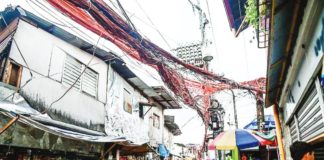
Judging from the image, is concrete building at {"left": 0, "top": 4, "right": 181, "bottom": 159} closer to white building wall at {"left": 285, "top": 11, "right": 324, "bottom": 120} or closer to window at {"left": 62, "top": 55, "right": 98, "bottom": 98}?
window at {"left": 62, "top": 55, "right": 98, "bottom": 98}

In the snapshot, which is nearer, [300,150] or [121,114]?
[300,150]

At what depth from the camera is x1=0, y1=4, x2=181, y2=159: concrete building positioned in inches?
280

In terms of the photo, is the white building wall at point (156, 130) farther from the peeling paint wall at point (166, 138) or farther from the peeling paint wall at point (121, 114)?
the peeling paint wall at point (166, 138)

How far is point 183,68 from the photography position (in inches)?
324

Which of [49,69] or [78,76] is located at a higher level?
[78,76]

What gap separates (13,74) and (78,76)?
3.28 meters

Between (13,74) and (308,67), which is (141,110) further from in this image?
(308,67)

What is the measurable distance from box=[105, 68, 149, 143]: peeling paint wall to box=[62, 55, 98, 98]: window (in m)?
1.35

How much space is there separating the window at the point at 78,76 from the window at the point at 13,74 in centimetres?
222

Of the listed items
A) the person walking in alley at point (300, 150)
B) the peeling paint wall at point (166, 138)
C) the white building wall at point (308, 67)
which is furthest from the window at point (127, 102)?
the person walking in alley at point (300, 150)

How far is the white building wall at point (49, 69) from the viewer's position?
8.09 m

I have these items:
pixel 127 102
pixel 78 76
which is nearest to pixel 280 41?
pixel 78 76

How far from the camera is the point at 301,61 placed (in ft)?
13.8

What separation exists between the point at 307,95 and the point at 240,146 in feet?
13.8
